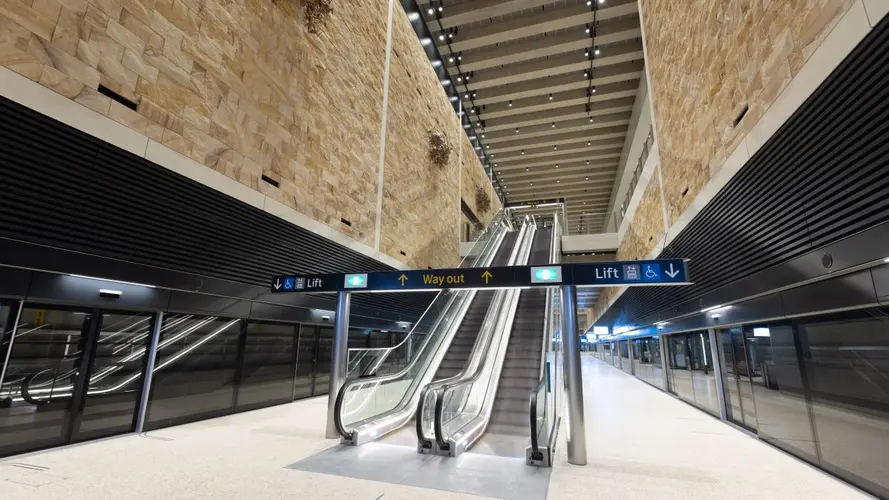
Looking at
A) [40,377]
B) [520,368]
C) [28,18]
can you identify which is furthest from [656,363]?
[28,18]

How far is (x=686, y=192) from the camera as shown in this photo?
681cm

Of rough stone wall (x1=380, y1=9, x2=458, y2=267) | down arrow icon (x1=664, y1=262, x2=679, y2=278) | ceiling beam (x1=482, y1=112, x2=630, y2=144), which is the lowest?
down arrow icon (x1=664, y1=262, x2=679, y2=278)

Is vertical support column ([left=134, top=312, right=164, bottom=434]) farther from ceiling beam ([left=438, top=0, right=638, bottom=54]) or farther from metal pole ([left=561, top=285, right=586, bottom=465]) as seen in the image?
ceiling beam ([left=438, top=0, right=638, bottom=54])

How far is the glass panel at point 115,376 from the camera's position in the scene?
17.6ft

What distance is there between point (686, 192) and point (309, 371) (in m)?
8.89

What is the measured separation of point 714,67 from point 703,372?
20.1 ft

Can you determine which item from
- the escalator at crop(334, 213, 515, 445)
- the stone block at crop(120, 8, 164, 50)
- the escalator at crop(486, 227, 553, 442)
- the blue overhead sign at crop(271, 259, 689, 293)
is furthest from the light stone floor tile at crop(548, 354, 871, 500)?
the stone block at crop(120, 8, 164, 50)

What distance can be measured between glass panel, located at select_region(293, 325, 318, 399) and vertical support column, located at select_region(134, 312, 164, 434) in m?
3.47

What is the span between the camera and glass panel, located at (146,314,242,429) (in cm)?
624

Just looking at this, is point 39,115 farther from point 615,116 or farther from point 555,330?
point 615,116

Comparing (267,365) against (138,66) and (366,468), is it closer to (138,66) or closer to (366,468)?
(366,468)

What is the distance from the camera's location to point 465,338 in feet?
28.0

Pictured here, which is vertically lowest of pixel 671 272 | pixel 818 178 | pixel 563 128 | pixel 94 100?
pixel 671 272

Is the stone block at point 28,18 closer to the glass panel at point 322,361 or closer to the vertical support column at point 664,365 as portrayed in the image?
the glass panel at point 322,361
